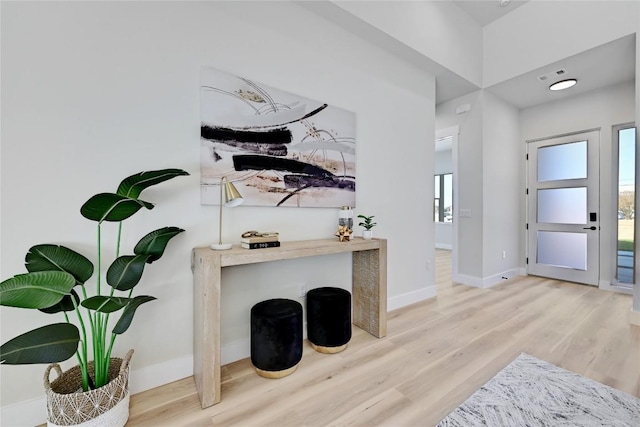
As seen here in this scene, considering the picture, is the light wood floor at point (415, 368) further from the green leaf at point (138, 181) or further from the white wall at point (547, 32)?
the white wall at point (547, 32)

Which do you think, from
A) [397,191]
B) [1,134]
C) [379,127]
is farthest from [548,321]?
[1,134]

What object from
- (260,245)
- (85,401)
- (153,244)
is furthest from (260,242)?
(85,401)

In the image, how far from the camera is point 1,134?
135 cm

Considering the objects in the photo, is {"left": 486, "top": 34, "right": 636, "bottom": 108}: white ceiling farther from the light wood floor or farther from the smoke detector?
the light wood floor

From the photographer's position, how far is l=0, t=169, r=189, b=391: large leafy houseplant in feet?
3.47

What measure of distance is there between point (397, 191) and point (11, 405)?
3.24 meters

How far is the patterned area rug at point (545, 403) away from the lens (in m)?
1.43

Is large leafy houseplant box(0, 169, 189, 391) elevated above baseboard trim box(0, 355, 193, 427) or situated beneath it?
Result: elevated above

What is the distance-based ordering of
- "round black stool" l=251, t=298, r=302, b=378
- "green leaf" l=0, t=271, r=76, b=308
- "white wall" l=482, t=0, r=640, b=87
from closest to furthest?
"green leaf" l=0, t=271, r=76, b=308 < "round black stool" l=251, t=298, r=302, b=378 < "white wall" l=482, t=0, r=640, b=87

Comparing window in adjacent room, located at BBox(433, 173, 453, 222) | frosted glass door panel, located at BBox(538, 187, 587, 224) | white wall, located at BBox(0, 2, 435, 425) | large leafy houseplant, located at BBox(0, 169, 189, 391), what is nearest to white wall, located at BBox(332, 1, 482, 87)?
white wall, located at BBox(0, 2, 435, 425)

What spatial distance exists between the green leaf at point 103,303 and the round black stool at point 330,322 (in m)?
1.32

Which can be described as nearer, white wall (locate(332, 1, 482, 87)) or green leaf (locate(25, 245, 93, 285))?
green leaf (locate(25, 245, 93, 285))

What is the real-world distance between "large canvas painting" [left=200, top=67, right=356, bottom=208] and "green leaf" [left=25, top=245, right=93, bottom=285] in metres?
0.74

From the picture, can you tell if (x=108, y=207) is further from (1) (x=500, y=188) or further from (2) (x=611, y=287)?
(2) (x=611, y=287)
